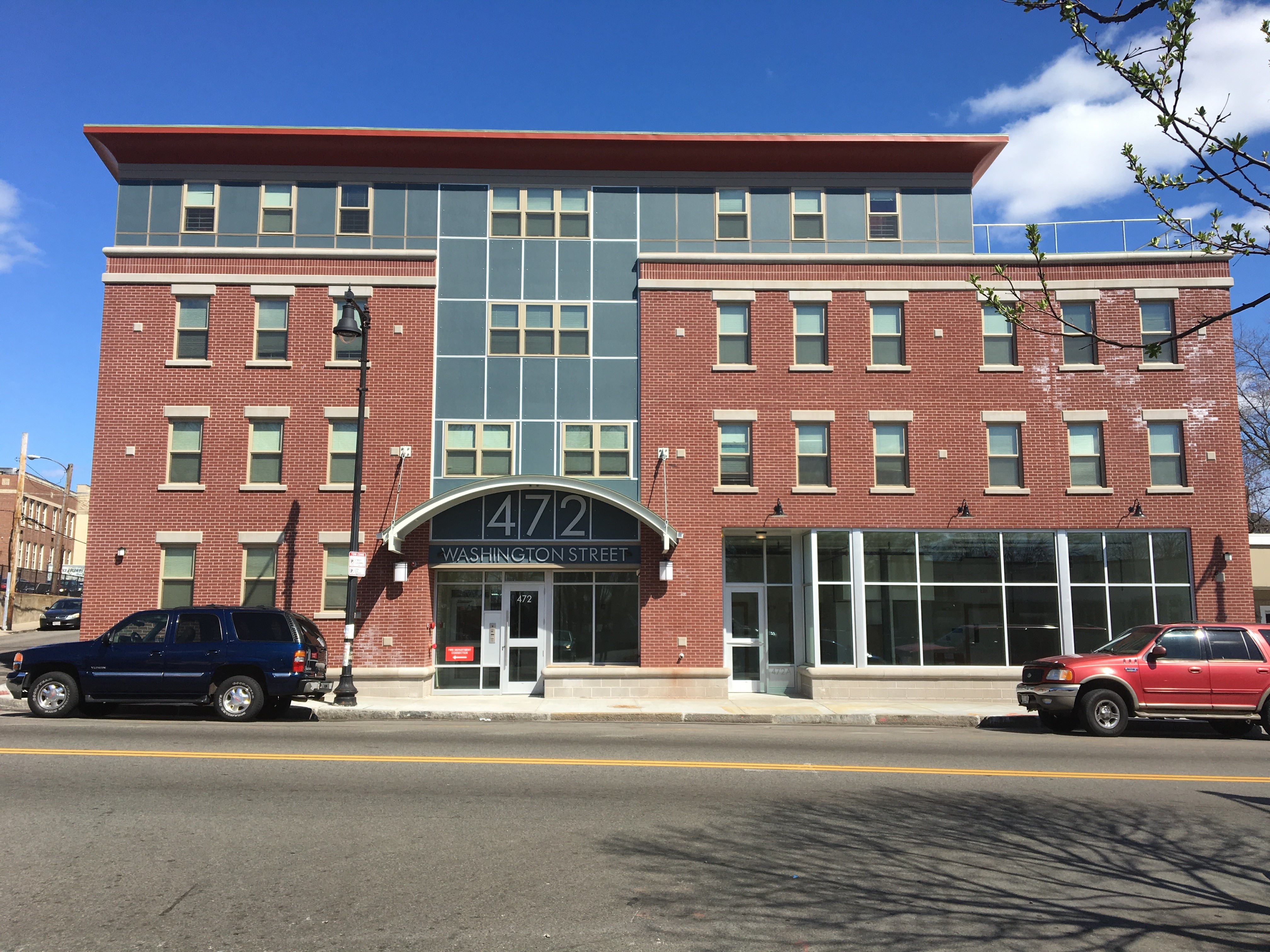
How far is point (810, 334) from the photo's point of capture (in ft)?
73.2

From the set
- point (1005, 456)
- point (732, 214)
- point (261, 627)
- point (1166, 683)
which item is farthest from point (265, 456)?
point (1166, 683)

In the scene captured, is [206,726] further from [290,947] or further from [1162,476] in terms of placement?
[1162,476]

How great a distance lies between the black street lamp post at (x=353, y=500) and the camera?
58.5 feet

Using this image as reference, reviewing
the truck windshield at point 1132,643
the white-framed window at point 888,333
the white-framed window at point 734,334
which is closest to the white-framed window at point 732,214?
the white-framed window at point 734,334

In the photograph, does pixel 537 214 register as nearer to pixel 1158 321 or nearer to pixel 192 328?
pixel 192 328

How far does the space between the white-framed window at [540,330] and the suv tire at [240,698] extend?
9.56m

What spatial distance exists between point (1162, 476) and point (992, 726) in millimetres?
8598

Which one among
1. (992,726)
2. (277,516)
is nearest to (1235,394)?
(992,726)

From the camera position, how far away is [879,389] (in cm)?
2202

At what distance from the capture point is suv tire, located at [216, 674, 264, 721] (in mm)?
15297

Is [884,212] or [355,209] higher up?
[884,212]

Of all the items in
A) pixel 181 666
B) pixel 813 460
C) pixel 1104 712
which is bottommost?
pixel 1104 712

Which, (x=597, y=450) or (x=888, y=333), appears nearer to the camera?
(x=597, y=450)

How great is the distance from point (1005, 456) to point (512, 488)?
11258 millimetres
